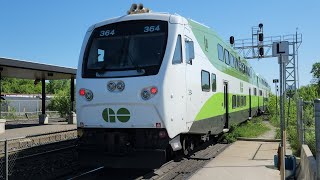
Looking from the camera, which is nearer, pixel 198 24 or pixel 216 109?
pixel 198 24

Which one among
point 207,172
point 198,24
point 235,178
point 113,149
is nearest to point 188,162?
point 207,172

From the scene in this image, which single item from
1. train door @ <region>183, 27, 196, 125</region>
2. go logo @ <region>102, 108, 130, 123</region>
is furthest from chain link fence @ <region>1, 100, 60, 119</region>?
go logo @ <region>102, 108, 130, 123</region>

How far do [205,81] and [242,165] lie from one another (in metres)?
2.48

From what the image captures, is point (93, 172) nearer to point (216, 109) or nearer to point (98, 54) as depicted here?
point (98, 54)

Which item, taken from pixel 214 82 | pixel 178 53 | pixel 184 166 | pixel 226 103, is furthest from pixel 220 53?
pixel 178 53

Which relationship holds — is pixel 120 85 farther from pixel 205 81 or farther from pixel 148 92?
pixel 205 81

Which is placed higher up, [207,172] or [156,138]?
[156,138]

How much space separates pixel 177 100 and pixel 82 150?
7.69ft

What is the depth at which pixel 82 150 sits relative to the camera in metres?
8.97

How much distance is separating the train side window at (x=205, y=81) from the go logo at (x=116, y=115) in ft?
9.53

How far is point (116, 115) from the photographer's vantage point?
8828 mm

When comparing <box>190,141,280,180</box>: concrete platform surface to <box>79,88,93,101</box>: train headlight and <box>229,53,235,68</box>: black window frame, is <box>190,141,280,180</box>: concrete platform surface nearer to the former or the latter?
<box>79,88,93,101</box>: train headlight

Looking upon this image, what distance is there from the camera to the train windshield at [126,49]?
8.96 m

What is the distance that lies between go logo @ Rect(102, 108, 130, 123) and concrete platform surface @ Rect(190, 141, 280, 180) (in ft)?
6.46
